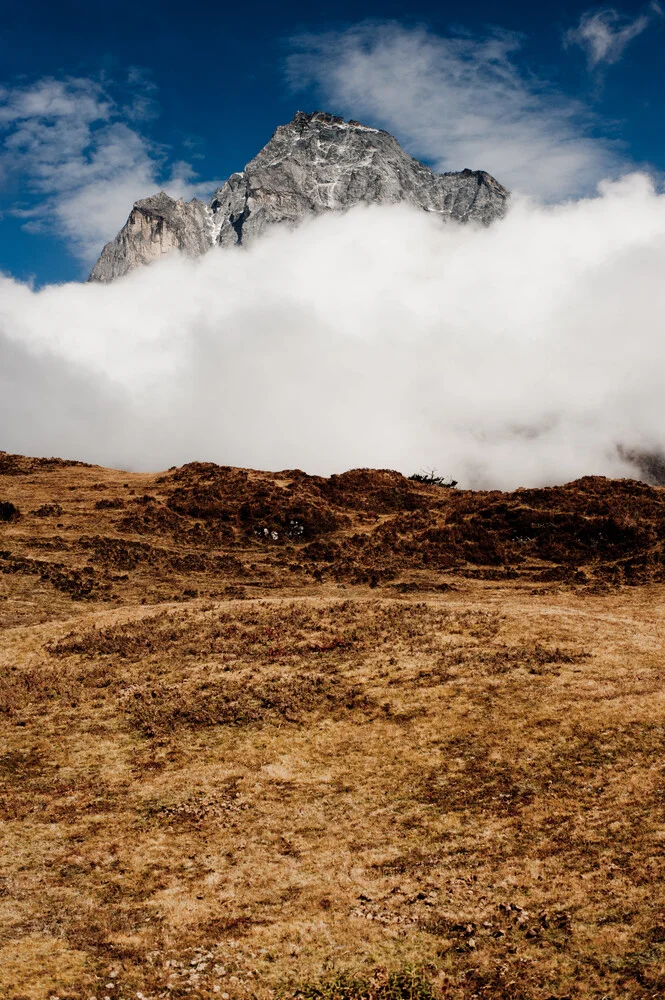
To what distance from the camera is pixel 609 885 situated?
1619 centimetres

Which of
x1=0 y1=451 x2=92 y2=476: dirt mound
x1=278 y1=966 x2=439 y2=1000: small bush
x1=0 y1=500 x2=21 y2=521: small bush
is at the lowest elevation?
x1=278 y1=966 x2=439 y2=1000: small bush

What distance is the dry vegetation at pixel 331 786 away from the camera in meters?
14.8

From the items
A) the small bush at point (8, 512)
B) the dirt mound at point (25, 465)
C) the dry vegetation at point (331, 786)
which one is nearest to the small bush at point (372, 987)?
the dry vegetation at point (331, 786)

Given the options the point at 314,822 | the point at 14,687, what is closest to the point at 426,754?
the point at 314,822

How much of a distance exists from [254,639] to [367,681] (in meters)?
8.42

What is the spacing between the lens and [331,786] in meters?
23.2

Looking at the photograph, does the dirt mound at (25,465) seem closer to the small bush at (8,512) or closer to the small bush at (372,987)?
the small bush at (8,512)

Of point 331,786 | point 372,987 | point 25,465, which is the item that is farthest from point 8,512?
point 372,987

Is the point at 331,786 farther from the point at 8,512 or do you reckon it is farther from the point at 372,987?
the point at 8,512

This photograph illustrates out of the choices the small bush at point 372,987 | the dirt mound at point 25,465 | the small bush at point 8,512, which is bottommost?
the small bush at point 372,987

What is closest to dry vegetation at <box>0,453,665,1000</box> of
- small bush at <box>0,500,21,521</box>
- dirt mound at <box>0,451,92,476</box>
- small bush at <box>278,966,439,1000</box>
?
small bush at <box>278,966,439,1000</box>

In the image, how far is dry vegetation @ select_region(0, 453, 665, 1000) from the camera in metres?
14.8

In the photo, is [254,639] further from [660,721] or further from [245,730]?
[660,721]

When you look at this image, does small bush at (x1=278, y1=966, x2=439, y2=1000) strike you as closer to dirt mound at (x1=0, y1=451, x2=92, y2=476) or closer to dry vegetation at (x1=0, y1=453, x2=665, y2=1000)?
dry vegetation at (x1=0, y1=453, x2=665, y2=1000)
